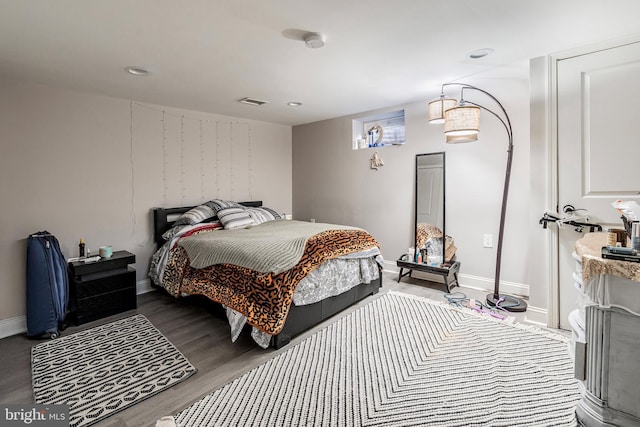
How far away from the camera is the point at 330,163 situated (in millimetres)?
5141

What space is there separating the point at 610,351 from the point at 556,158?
189 centimetres

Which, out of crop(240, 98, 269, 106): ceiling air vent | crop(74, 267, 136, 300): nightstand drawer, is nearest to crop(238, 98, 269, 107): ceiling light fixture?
crop(240, 98, 269, 106): ceiling air vent

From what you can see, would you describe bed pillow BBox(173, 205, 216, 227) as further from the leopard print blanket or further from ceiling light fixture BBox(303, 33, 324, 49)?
ceiling light fixture BBox(303, 33, 324, 49)

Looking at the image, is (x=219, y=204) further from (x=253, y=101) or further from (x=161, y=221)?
(x=253, y=101)

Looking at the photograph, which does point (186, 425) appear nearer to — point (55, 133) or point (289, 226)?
point (289, 226)

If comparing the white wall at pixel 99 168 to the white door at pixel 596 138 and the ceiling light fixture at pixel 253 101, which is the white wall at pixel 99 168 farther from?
the white door at pixel 596 138

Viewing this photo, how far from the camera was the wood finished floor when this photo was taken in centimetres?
186

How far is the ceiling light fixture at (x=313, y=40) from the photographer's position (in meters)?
2.20

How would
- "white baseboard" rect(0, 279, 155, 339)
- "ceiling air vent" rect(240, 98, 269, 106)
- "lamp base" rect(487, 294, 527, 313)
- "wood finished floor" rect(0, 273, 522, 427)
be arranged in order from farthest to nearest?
"ceiling air vent" rect(240, 98, 269, 106)
"lamp base" rect(487, 294, 527, 313)
"white baseboard" rect(0, 279, 155, 339)
"wood finished floor" rect(0, 273, 522, 427)

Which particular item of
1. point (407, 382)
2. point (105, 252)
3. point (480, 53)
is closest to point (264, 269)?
point (407, 382)

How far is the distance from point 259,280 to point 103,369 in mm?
1217

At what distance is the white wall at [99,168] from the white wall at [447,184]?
1184 millimetres

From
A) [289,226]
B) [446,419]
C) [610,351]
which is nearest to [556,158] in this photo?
[610,351]

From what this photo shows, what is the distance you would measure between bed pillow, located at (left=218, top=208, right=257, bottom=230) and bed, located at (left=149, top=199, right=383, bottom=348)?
0.04 ft
